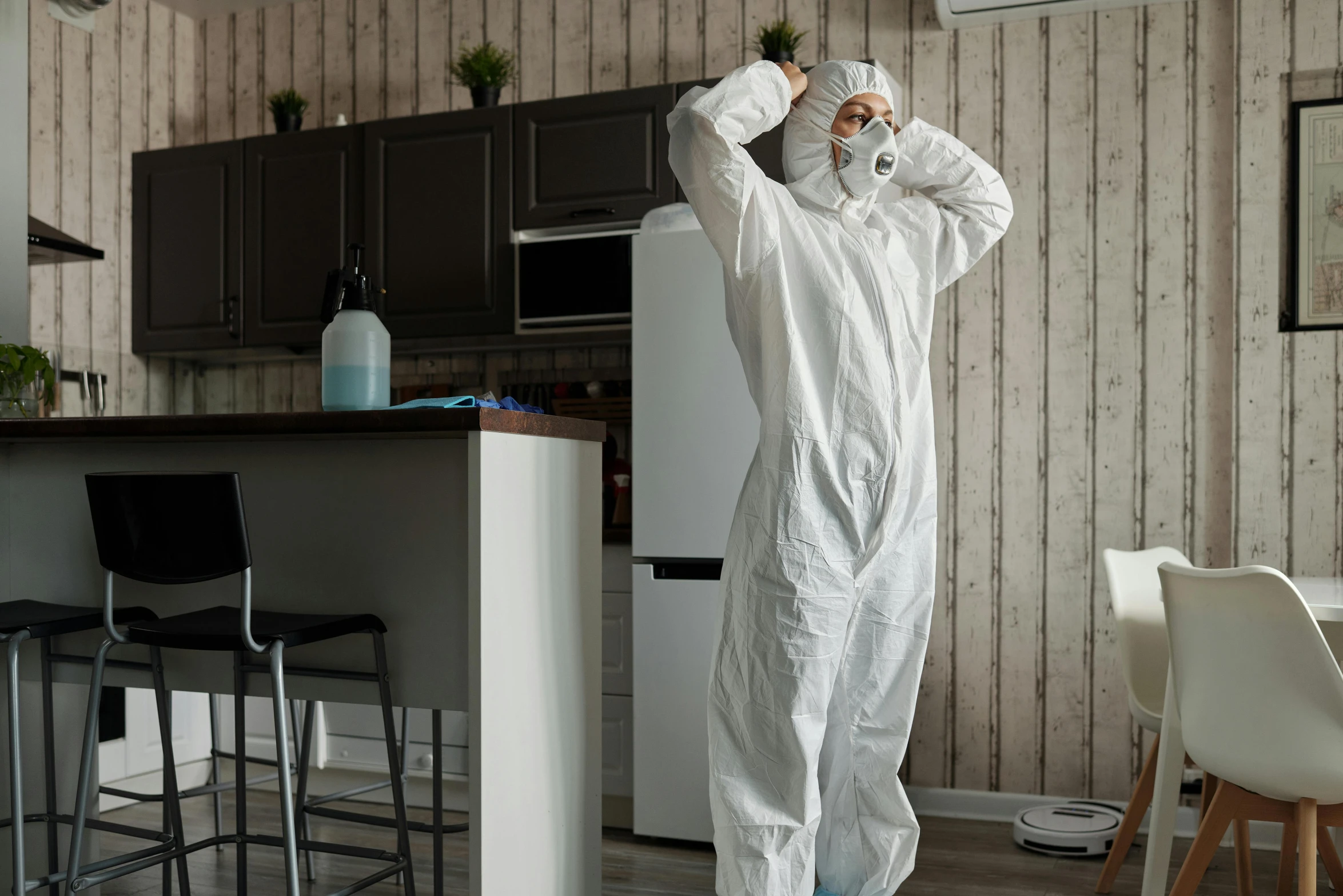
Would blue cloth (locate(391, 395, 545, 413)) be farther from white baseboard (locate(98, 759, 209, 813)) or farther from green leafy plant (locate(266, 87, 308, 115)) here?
green leafy plant (locate(266, 87, 308, 115))

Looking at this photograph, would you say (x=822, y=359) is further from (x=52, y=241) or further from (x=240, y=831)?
(x=52, y=241)

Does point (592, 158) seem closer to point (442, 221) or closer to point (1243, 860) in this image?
point (442, 221)

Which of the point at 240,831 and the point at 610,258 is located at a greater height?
the point at 610,258

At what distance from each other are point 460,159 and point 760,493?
Answer: 2.09 meters

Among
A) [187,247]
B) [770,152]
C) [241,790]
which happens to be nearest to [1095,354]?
[770,152]

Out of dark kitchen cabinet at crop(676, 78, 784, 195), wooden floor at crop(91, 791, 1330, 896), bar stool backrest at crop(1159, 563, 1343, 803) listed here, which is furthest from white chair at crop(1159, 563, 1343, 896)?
dark kitchen cabinet at crop(676, 78, 784, 195)

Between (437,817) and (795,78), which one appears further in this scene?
(437,817)

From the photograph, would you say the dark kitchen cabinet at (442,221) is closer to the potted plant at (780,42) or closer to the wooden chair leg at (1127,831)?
the potted plant at (780,42)

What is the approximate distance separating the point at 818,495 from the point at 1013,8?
6.29 ft

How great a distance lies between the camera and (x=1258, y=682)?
186cm

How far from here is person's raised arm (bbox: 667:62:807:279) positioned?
1869 mm

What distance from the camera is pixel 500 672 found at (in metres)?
1.78

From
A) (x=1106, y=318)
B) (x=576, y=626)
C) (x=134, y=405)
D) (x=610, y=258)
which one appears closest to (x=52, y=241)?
(x=134, y=405)

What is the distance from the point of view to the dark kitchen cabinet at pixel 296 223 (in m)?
3.80
